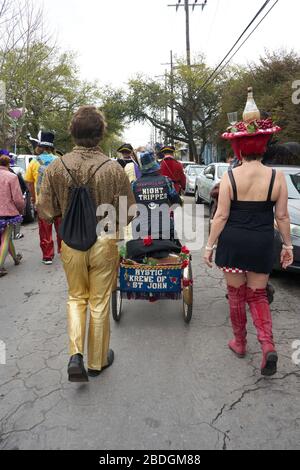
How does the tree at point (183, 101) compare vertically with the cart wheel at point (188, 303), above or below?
above

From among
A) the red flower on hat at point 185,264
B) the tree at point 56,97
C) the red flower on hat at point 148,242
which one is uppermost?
the tree at point 56,97

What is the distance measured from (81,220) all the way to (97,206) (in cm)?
16

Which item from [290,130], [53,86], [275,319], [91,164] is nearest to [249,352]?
[275,319]

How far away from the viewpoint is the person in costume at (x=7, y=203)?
19.7ft

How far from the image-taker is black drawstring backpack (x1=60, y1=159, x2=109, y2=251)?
9.27 feet

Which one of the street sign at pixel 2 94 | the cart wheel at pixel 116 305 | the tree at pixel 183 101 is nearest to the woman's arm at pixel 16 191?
the cart wheel at pixel 116 305

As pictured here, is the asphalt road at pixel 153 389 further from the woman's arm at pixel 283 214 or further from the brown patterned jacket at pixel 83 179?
the brown patterned jacket at pixel 83 179

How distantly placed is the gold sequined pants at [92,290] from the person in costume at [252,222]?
0.86 meters

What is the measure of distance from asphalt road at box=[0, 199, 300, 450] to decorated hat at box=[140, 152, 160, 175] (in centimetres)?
161

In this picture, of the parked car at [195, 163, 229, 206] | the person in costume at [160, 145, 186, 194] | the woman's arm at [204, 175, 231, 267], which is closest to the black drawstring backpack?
the woman's arm at [204, 175, 231, 267]

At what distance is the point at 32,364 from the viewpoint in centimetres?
340

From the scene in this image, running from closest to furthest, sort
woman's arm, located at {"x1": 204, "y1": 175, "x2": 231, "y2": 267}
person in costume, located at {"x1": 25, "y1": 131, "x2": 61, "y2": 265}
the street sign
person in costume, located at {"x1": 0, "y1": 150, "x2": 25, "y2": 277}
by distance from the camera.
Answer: woman's arm, located at {"x1": 204, "y1": 175, "x2": 231, "y2": 267} < person in costume, located at {"x1": 0, "y1": 150, "x2": 25, "y2": 277} < person in costume, located at {"x1": 25, "y1": 131, "x2": 61, "y2": 265} < the street sign

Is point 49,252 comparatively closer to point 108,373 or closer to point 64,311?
point 64,311

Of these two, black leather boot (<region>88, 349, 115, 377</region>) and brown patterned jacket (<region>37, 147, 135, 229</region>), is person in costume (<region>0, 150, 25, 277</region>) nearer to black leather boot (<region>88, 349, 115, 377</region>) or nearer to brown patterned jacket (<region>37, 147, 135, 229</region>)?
brown patterned jacket (<region>37, 147, 135, 229</region>)
